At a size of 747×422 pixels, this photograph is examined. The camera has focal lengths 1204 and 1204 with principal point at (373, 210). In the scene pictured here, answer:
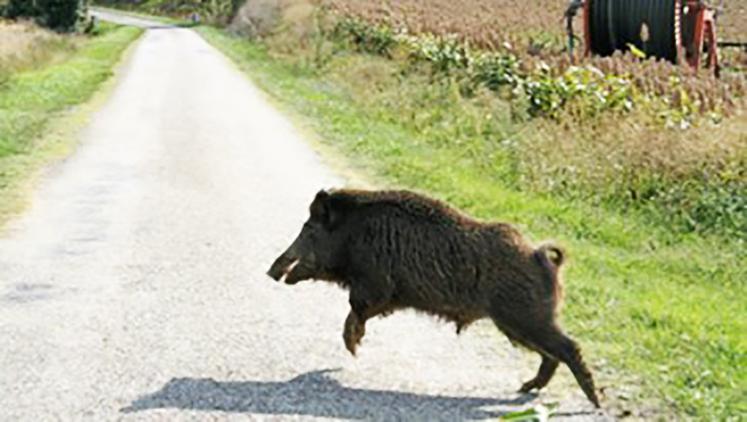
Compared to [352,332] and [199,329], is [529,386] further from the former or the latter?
[199,329]

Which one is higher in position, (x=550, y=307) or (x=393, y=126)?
(x=550, y=307)

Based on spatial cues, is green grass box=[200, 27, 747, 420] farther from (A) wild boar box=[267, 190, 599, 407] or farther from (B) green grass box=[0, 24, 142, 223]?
(B) green grass box=[0, 24, 142, 223]

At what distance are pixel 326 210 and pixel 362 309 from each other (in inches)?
27.2

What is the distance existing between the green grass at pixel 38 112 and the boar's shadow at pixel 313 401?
6.13 m

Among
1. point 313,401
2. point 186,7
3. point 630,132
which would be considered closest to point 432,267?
point 313,401

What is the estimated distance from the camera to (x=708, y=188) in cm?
1267

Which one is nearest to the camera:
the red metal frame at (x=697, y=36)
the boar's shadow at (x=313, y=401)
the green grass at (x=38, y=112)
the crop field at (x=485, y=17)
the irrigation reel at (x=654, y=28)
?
the boar's shadow at (x=313, y=401)

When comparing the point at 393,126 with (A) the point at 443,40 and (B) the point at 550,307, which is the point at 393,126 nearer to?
(A) the point at 443,40

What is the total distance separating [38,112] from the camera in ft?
72.4

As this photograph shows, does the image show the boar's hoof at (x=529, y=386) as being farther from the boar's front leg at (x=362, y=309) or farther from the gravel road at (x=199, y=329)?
the boar's front leg at (x=362, y=309)

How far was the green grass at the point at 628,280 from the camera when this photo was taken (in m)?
6.99

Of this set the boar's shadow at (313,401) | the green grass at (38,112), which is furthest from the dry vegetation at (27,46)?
the boar's shadow at (313,401)

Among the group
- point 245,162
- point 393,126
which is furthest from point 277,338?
point 393,126

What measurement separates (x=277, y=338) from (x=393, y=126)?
12642 mm
